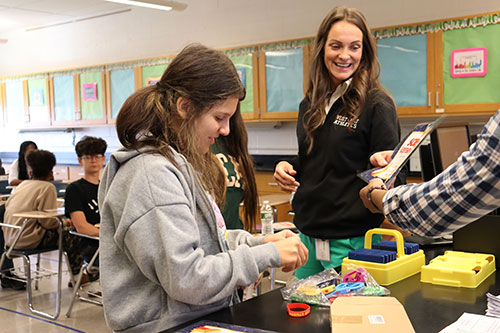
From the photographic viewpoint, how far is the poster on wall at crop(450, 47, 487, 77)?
4.35 m

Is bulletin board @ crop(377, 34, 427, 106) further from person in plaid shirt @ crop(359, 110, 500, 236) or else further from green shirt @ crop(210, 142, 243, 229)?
person in plaid shirt @ crop(359, 110, 500, 236)

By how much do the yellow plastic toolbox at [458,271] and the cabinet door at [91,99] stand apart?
6.33 metres

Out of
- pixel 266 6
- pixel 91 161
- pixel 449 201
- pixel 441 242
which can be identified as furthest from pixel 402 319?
pixel 266 6

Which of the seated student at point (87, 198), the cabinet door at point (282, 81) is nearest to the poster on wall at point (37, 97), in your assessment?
the cabinet door at point (282, 81)

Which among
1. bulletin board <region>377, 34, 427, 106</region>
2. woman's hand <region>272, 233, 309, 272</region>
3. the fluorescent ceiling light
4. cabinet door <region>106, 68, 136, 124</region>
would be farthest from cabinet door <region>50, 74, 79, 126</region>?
woman's hand <region>272, 233, 309, 272</region>

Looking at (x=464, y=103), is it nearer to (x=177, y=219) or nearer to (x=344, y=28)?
(x=344, y=28)

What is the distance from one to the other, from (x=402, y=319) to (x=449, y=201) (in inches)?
9.9

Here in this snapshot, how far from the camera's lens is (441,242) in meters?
1.84

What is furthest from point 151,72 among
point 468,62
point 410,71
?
point 468,62

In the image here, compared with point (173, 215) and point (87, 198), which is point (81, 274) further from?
point (173, 215)

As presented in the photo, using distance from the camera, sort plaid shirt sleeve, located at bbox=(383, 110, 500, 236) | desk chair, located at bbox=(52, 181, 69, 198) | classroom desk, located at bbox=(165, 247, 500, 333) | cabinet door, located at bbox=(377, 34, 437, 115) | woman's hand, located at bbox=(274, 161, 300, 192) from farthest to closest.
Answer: desk chair, located at bbox=(52, 181, 69, 198), cabinet door, located at bbox=(377, 34, 437, 115), woman's hand, located at bbox=(274, 161, 300, 192), classroom desk, located at bbox=(165, 247, 500, 333), plaid shirt sleeve, located at bbox=(383, 110, 500, 236)

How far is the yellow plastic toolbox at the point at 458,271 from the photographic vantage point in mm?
1324

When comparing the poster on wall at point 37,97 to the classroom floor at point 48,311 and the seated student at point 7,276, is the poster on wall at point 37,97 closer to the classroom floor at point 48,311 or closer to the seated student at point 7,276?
the seated student at point 7,276

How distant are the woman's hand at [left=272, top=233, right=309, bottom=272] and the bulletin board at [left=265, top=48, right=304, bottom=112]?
4.23 metres
